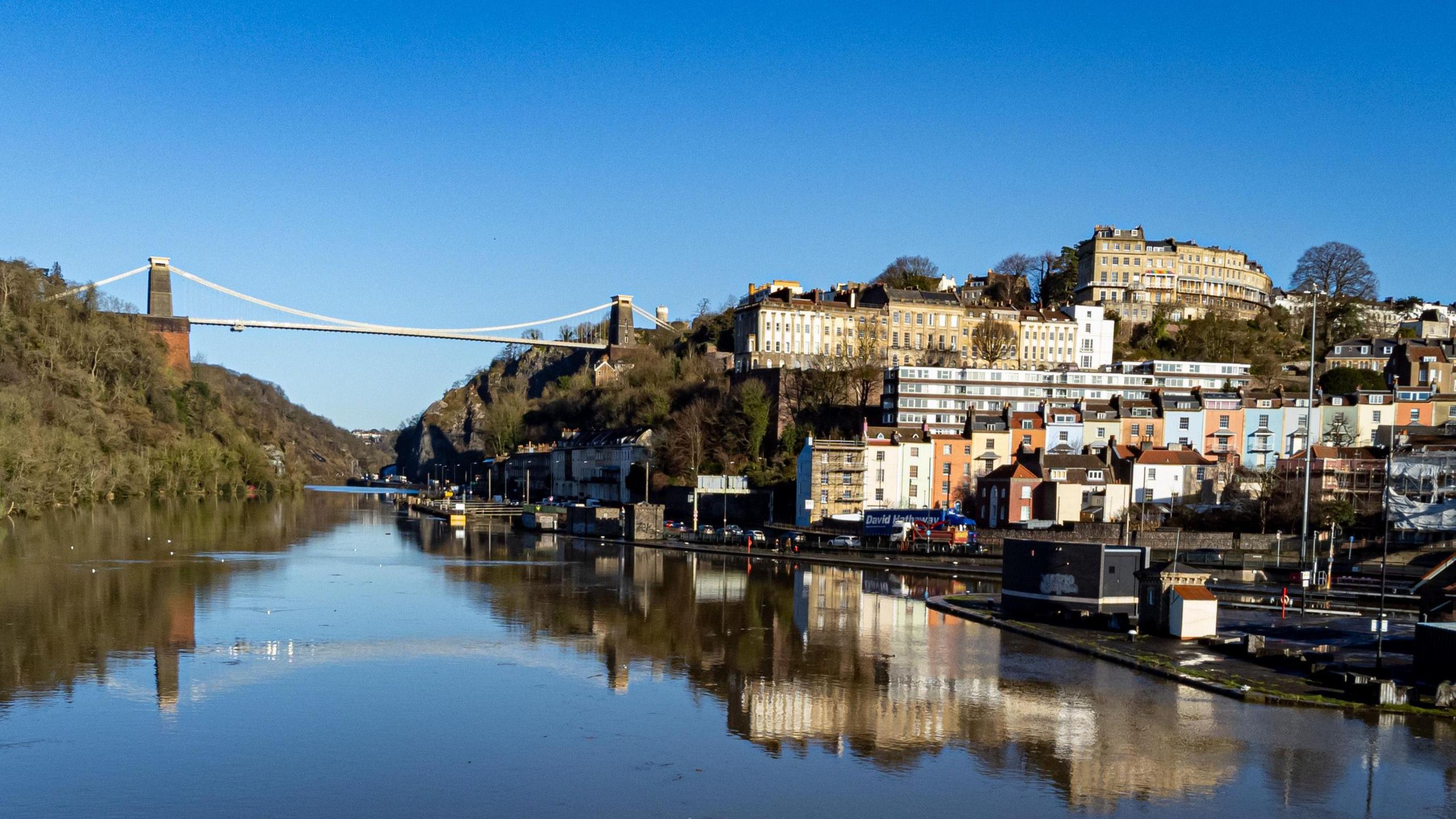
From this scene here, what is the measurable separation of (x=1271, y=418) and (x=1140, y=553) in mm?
25807

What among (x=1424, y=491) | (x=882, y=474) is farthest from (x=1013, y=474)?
(x=1424, y=491)

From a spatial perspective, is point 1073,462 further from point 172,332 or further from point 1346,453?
point 172,332

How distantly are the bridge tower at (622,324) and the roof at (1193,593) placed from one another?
70.8 meters

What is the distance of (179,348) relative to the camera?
75.4 metres

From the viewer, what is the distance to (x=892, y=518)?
138ft

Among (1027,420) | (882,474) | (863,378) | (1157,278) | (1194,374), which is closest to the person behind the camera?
(882,474)

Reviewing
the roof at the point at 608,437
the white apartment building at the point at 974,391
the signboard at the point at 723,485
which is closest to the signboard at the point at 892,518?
the white apartment building at the point at 974,391

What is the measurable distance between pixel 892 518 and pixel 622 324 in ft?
175

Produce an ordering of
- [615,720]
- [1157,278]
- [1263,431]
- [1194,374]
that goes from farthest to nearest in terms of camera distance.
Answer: [1157,278] < [1194,374] < [1263,431] < [615,720]

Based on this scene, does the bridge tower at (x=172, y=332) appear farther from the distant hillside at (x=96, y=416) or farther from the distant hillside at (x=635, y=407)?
the distant hillside at (x=635, y=407)

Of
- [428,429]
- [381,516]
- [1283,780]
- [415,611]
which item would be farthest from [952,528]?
[428,429]

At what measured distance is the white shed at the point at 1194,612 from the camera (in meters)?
22.3

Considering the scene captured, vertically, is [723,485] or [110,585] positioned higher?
[723,485]

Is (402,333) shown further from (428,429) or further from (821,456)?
(821,456)
